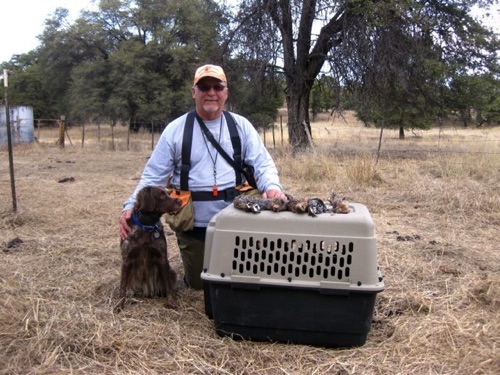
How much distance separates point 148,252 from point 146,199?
0.38 meters

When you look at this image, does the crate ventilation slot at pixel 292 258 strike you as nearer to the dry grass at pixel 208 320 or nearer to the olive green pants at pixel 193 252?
the dry grass at pixel 208 320

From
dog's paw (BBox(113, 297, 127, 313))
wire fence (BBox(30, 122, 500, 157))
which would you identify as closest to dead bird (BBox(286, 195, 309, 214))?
dog's paw (BBox(113, 297, 127, 313))

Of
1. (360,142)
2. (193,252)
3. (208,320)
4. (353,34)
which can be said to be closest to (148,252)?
(193,252)

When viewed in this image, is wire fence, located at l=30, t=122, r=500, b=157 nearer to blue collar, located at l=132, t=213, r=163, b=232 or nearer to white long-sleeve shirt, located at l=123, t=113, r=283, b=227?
white long-sleeve shirt, located at l=123, t=113, r=283, b=227

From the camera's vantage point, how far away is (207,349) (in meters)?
2.77

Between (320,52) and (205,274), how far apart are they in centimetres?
1323

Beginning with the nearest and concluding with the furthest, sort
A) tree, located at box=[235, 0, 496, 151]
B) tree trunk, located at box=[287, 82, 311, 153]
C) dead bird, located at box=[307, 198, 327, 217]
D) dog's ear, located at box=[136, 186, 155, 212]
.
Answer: dead bird, located at box=[307, 198, 327, 217], dog's ear, located at box=[136, 186, 155, 212], tree, located at box=[235, 0, 496, 151], tree trunk, located at box=[287, 82, 311, 153]

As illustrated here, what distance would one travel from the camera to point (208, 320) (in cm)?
318

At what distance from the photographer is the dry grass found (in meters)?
2.60

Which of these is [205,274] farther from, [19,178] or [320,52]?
[320,52]

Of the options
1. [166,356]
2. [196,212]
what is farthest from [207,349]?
[196,212]

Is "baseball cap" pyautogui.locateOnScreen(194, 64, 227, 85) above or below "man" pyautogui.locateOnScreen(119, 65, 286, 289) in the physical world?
above

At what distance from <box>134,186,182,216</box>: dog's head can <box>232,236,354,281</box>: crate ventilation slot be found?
0.75 meters

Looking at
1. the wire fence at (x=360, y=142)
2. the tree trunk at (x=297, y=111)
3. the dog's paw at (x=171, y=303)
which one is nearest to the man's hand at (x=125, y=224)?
the dog's paw at (x=171, y=303)
